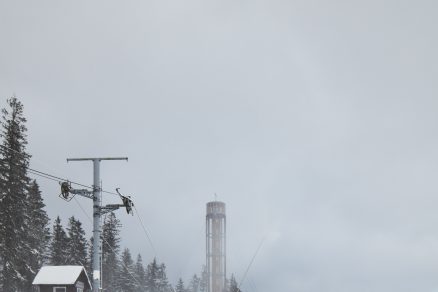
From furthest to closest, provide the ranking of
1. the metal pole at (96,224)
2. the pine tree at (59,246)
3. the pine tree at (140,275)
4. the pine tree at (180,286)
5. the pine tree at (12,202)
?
the pine tree at (180,286), the pine tree at (140,275), the pine tree at (59,246), the pine tree at (12,202), the metal pole at (96,224)

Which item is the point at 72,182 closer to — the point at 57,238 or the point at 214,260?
the point at 57,238

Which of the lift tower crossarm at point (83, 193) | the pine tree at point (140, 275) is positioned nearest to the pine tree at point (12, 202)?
the lift tower crossarm at point (83, 193)

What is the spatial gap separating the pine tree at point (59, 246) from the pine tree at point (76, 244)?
748mm

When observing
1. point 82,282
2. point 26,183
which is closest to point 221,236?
point 82,282

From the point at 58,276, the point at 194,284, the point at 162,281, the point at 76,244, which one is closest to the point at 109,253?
the point at 76,244

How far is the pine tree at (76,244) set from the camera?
68.8 metres

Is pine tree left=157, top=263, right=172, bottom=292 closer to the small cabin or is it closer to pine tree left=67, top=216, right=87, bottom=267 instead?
pine tree left=67, top=216, right=87, bottom=267

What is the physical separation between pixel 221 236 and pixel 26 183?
36.8m

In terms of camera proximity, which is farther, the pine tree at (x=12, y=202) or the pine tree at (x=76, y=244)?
the pine tree at (x=76, y=244)

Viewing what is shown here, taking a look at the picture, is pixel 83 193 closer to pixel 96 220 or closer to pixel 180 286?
pixel 96 220

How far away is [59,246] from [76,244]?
10.6ft

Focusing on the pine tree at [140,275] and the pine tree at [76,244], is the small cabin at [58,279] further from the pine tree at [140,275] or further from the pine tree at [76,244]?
the pine tree at [140,275]

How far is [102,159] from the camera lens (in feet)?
74.8


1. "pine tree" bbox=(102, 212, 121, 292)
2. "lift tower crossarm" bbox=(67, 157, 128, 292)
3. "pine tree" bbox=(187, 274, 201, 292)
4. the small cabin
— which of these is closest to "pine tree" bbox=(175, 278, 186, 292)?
"pine tree" bbox=(187, 274, 201, 292)
